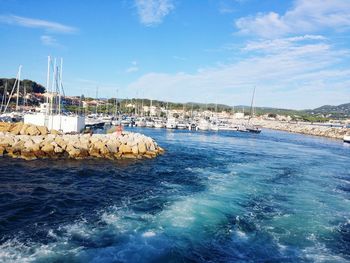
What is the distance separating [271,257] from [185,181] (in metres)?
14.1

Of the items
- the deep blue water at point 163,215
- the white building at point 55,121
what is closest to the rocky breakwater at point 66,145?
the deep blue water at point 163,215

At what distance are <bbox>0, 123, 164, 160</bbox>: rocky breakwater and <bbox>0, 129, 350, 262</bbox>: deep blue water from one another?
228 centimetres

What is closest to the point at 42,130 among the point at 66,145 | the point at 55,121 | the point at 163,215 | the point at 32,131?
the point at 32,131

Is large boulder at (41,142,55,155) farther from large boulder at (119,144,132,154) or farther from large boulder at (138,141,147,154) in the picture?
large boulder at (138,141,147,154)

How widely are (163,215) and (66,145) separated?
19.8 meters

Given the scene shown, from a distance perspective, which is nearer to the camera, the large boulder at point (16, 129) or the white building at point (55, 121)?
the large boulder at point (16, 129)

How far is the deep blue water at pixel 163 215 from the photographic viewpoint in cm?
1338

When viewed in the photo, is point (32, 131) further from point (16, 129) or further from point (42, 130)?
point (16, 129)

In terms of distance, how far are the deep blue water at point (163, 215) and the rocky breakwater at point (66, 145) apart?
2.28 metres

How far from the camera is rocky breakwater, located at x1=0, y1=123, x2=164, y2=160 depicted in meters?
32.4

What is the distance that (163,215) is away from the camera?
58.2 feet

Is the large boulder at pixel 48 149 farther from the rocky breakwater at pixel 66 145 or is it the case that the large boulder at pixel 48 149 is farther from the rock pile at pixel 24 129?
the rock pile at pixel 24 129

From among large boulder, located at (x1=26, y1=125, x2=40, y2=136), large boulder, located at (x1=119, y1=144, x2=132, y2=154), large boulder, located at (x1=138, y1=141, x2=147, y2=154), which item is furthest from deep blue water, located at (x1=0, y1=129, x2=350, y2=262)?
large boulder, located at (x1=26, y1=125, x2=40, y2=136)

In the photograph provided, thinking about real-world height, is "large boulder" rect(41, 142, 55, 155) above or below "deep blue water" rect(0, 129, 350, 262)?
above
